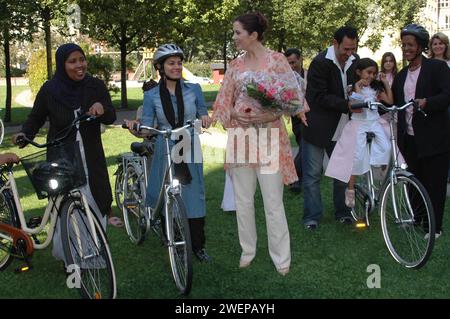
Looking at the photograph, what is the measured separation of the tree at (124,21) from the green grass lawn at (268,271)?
16982mm

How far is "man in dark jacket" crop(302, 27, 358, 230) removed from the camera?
5.84 m

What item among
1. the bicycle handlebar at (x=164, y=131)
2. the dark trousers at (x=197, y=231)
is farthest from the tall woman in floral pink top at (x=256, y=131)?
the dark trousers at (x=197, y=231)

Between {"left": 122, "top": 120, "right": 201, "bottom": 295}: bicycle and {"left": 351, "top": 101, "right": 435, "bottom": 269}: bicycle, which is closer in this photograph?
{"left": 122, "top": 120, "right": 201, "bottom": 295}: bicycle

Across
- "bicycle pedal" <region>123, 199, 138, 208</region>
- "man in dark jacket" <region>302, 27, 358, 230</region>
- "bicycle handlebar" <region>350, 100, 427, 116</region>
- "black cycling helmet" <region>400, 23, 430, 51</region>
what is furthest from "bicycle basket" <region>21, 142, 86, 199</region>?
"black cycling helmet" <region>400, 23, 430, 51</region>

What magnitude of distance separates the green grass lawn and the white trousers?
0.20m

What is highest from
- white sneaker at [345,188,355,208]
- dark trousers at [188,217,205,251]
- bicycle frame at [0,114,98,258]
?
bicycle frame at [0,114,98,258]

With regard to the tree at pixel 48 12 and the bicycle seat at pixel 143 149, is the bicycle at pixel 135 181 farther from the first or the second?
the tree at pixel 48 12

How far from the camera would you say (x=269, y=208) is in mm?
4902

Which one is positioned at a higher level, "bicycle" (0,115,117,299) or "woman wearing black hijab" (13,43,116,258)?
"woman wearing black hijab" (13,43,116,258)

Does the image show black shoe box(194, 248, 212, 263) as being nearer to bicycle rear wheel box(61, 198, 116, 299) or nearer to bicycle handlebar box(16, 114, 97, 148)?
bicycle rear wheel box(61, 198, 116, 299)

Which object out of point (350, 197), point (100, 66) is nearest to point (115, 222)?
point (350, 197)

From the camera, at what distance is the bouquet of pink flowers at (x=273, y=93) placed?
4.55 metres

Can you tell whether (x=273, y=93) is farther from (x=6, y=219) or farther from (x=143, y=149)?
(x=6, y=219)
